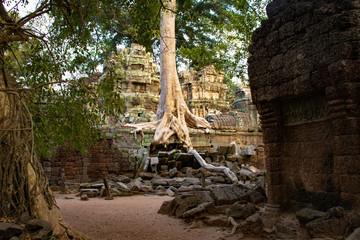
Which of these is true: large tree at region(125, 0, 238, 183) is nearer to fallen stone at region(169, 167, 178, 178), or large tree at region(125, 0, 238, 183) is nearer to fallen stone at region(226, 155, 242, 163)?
fallen stone at region(226, 155, 242, 163)

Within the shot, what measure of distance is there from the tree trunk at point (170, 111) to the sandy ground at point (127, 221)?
A: 6.93 m

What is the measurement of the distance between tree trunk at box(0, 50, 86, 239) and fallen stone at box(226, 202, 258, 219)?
2.61m

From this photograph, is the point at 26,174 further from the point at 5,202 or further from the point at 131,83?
the point at 131,83

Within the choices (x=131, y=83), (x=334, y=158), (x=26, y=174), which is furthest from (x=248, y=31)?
(x=131, y=83)

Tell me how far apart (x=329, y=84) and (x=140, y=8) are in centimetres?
358

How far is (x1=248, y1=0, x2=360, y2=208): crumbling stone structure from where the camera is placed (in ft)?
13.5

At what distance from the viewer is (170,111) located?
55.5 feet

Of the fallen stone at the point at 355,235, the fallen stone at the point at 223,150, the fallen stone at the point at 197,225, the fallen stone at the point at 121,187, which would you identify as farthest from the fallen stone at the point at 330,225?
the fallen stone at the point at 223,150

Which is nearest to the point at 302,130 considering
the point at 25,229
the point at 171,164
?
the point at 25,229

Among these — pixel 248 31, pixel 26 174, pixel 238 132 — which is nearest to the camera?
pixel 26 174

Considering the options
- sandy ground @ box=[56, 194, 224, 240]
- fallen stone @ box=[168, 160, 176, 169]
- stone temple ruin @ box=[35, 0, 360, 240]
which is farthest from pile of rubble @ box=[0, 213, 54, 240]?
fallen stone @ box=[168, 160, 176, 169]

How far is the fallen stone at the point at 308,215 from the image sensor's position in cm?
421

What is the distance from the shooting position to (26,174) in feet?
13.4

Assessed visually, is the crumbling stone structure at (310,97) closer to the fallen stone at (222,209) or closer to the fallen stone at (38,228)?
the fallen stone at (222,209)
